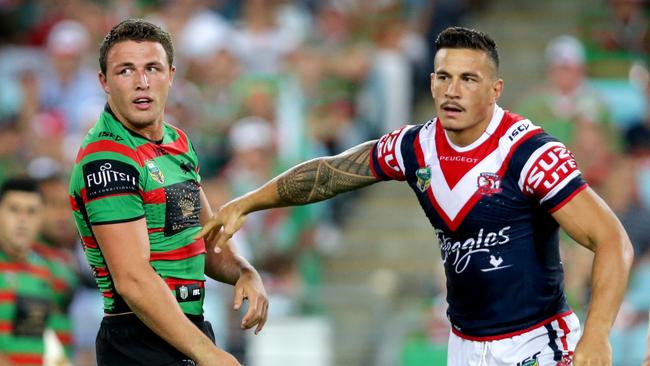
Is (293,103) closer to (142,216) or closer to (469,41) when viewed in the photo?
(469,41)

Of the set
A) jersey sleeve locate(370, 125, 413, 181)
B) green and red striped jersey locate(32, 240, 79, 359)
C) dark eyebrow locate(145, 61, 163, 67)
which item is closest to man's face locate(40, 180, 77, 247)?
green and red striped jersey locate(32, 240, 79, 359)

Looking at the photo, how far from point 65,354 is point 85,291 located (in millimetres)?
1974

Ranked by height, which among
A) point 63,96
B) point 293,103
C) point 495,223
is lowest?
point 495,223

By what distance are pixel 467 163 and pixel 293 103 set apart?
22.3ft

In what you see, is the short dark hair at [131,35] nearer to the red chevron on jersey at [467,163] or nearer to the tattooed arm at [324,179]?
the tattooed arm at [324,179]

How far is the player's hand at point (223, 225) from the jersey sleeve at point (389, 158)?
0.75 metres

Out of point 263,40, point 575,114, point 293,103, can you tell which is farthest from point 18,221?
point 575,114

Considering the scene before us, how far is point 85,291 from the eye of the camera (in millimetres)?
10984

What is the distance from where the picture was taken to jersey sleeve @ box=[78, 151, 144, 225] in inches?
213

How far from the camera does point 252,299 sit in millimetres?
5980

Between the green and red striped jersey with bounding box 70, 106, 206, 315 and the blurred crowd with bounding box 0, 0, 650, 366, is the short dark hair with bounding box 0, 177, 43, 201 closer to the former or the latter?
the blurred crowd with bounding box 0, 0, 650, 366

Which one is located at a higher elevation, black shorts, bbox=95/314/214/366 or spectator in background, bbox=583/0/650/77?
spectator in background, bbox=583/0/650/77

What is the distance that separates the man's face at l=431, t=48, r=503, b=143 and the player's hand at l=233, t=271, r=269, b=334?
1.23 metres

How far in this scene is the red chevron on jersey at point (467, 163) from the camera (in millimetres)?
5883
